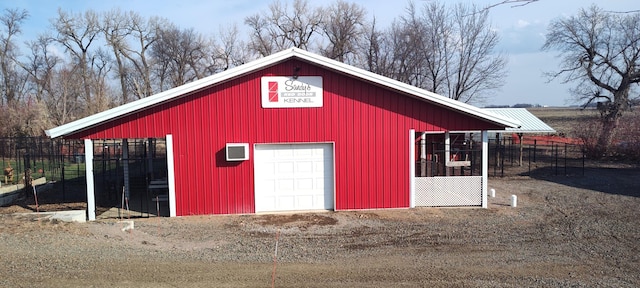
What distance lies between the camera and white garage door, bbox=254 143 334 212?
1406cm

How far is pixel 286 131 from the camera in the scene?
13828mm

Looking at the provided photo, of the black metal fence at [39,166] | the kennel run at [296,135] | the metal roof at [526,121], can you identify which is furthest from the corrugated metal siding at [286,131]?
the metal roof at [526,121]

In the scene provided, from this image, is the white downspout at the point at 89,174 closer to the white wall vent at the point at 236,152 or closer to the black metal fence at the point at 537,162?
the white wall vent at the point at 236,152

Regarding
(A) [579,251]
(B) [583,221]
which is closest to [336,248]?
(A) [579,251]

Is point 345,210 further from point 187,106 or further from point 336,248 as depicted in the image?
point 187,106

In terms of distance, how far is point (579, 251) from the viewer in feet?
31.8

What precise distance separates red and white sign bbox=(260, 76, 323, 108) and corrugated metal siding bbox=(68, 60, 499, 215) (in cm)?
17

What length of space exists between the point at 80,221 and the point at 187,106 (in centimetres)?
427

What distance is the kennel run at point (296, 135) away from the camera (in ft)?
43.8

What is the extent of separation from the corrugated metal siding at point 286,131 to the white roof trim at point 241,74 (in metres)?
0.37

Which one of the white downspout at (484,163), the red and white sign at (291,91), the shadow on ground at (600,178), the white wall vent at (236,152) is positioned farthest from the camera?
the shadow on ground at (600,178)

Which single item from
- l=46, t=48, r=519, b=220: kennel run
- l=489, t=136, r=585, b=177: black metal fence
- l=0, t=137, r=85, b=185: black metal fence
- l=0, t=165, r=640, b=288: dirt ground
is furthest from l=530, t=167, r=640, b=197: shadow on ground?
l=0, t=137, r=85, b=185: black metal fence

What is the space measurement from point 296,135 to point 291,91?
130cm

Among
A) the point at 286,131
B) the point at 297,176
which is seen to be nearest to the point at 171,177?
the point at 286,131
